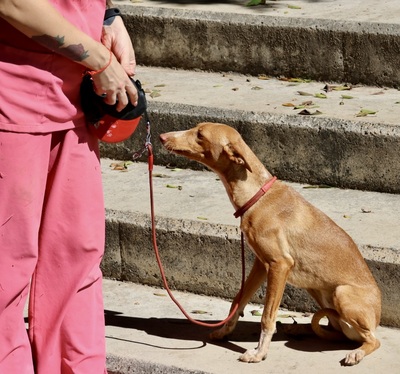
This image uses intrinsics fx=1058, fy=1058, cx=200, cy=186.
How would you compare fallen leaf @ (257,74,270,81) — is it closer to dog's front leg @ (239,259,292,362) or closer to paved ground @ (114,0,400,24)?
paved ground @ (114,0,400,24)

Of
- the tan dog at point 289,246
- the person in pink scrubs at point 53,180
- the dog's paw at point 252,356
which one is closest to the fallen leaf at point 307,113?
the tan dog at point 289,246

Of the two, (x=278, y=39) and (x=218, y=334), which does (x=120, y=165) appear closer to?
(x=278, y=39)

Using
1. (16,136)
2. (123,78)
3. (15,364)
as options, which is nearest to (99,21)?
(123,78)

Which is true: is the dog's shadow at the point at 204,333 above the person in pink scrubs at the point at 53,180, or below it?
below

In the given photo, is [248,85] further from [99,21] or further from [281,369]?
[99,21]

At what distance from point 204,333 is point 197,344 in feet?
0.48

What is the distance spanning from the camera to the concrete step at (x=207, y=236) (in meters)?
5.47

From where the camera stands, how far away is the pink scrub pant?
13.2 ft

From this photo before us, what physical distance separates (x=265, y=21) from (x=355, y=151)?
159 centimetres

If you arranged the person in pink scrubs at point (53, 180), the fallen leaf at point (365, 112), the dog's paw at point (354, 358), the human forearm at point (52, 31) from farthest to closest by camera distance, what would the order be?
the fallen leaf at point (365, 112)
the dog's paw at point (354, 358)
the person in pink scrubs at point (53, 180)
the human forearm at point (52, 31)

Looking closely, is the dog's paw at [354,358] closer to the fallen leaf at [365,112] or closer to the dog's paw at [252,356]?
the dog's paw at [252,356]

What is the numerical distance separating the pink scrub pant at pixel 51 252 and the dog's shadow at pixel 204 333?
2.92 ft

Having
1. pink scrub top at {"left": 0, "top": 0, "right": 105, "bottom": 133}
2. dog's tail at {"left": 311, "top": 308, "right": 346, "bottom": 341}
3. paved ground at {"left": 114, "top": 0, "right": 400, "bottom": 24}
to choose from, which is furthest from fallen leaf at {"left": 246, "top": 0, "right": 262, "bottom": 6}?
pink scrub top at {"left": 0, "top": 0, "right": 105, "bottom": 133}

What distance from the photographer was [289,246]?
16.7ft
